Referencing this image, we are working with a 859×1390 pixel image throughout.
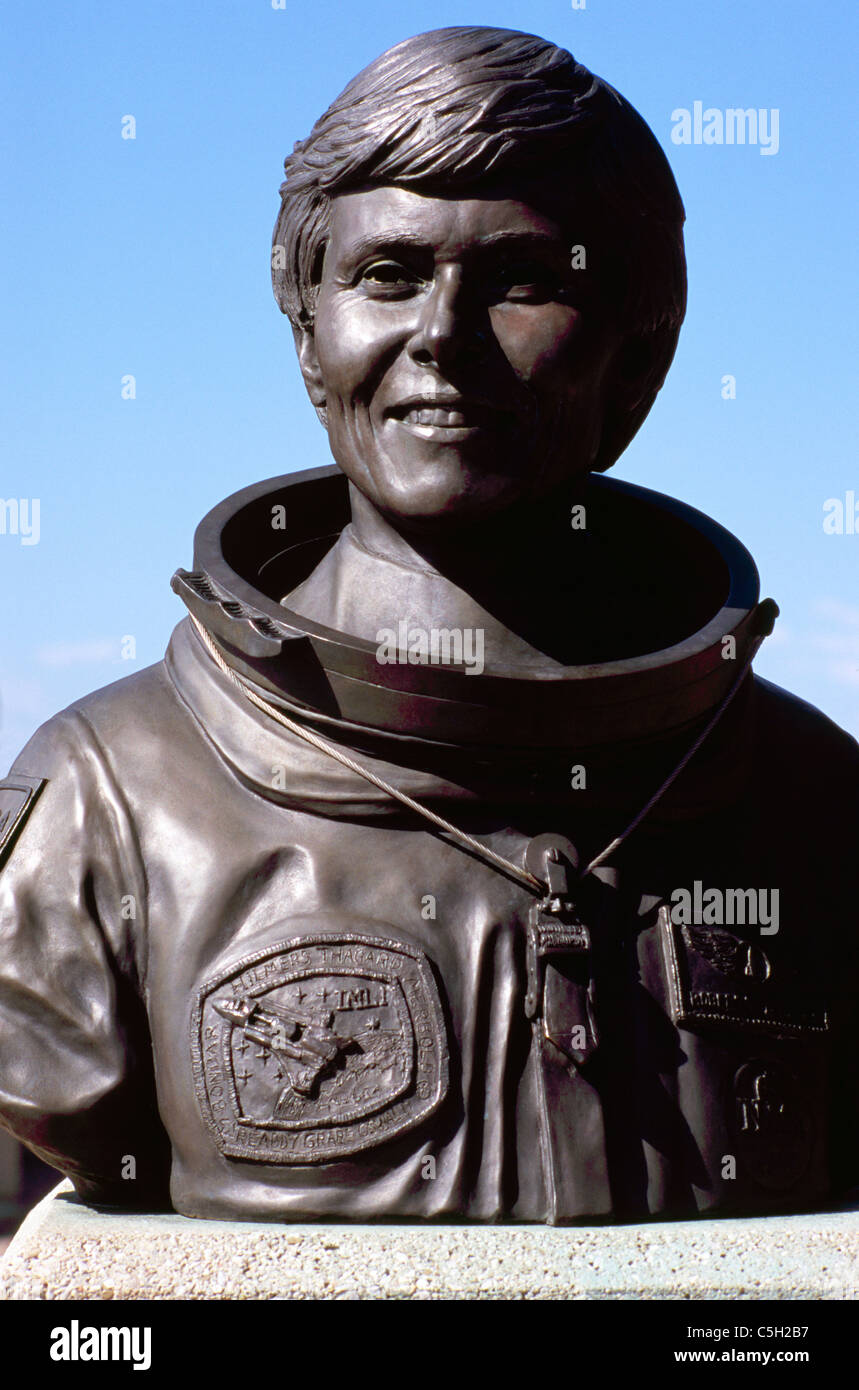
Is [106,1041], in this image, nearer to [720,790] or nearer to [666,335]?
[720,790]

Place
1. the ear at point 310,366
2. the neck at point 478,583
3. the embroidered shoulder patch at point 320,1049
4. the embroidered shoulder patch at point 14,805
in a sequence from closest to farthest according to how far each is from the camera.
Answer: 1. the embroidered shoulder patch at point 320,1049
2. the embroidered shoulder patch at point 14,805
3. the neck at point 478,583
4. the ear at point 310,366

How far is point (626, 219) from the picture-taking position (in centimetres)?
383

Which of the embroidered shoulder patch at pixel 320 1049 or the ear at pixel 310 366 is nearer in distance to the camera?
the embroidered shoulder patch at pixel 320 1049

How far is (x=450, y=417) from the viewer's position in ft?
12.2

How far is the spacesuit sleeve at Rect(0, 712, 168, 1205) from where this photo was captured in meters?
3.69

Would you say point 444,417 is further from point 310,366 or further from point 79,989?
point 79,989

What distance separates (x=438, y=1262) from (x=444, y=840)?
84 centimetres

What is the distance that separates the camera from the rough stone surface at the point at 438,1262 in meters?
3.29

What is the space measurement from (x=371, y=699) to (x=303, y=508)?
969 mm

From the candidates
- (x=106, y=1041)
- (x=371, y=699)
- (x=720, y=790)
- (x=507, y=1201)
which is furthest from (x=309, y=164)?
(x=507, y=1201)

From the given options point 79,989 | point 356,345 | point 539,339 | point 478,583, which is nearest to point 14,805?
point 79,989

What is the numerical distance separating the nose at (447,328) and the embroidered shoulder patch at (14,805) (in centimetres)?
121

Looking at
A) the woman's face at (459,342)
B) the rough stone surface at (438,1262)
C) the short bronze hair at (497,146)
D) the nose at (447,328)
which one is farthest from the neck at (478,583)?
the rough stone surface at (438,1262)

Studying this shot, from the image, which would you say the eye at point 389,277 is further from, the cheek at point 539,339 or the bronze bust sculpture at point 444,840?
the cheek at point 539,339
